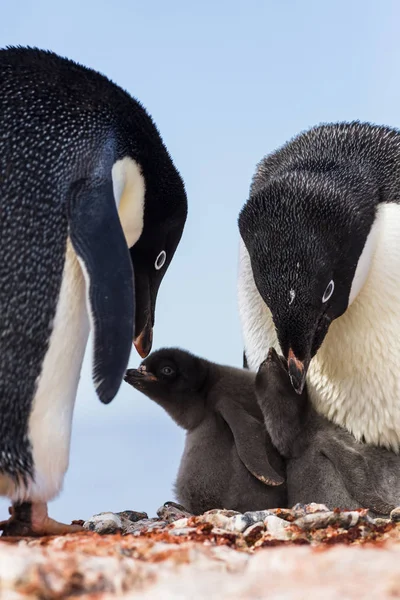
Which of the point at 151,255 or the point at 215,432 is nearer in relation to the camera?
the point at 151,255

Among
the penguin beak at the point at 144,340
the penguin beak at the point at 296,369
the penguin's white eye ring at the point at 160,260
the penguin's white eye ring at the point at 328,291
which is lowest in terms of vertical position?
the penguin beak at the point at 296,369

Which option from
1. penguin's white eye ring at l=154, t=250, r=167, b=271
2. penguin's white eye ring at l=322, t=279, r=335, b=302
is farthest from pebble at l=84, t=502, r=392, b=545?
penguin's white eye ring at l=154, t=250, r=167, b=271

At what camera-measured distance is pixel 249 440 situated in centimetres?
384

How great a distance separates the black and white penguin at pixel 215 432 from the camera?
12.5 feet

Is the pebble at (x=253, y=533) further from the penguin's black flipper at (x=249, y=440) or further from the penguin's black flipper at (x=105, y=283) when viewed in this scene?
the penguin's black flipper at (x=249, y=440)

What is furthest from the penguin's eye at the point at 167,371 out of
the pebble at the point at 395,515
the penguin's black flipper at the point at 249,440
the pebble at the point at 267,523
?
the pebble at the point at 395,515

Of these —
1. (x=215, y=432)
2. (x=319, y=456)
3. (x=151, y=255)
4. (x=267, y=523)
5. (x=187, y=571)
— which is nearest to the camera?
(x=187, y=571)

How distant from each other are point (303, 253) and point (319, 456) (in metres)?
1.07

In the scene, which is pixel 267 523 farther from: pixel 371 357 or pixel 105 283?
pixel 371 357

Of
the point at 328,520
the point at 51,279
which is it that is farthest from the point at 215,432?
the point at 51,279

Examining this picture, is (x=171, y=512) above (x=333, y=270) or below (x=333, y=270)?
below

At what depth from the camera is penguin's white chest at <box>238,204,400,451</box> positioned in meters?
3.58

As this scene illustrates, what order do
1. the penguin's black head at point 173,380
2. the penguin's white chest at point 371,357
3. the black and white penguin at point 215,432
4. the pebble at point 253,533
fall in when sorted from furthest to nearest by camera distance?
the penguin's black head at point 173,380
the black and white penguin at point 215,432
the penguin's white chest at point 371,357
the pebble at point 253,533

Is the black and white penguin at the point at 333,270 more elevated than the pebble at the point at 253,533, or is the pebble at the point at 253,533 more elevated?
the black and white penguin at the point at 333,270
